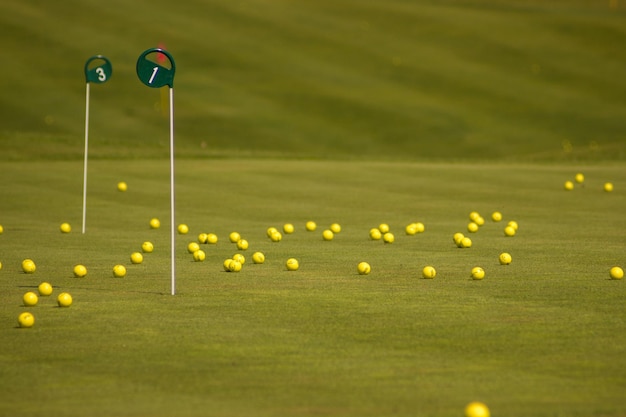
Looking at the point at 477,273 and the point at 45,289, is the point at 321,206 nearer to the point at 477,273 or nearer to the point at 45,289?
the point at 477,273

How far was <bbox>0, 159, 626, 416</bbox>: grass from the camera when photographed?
711 centimetres

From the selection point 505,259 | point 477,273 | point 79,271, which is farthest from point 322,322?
point 505,259

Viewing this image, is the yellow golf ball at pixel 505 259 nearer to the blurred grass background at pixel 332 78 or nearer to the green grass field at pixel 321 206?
the green grass field at pixel 321 206

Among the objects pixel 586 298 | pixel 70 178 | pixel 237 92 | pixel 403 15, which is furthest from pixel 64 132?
pixel 586 298

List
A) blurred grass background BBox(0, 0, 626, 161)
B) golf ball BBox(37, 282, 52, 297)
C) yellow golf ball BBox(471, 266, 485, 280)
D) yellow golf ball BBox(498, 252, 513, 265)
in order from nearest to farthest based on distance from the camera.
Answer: golf ball BBox(37, 282, 52, 297) < yellow golf ball BBox(471, 266, 485, 280) < yellow golf ball BBox(498, 252, 513, 265) < blurred grass background BBox(0, 0, 626, 161)

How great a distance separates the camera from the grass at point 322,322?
280 inches

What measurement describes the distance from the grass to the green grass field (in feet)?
0.12

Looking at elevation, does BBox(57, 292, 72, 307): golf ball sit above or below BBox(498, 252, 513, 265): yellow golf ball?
below

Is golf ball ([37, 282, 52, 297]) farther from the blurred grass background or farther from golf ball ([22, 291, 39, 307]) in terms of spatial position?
the blurred grass background

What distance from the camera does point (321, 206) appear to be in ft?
72.3

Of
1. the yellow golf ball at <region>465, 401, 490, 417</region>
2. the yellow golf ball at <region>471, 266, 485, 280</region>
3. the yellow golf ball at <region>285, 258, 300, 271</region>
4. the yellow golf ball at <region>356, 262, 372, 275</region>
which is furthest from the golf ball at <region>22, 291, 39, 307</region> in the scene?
the yellow golf ball at <region>465, 401, 490, 417</region>

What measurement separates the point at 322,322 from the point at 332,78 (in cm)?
3581

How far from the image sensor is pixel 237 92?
143 ft

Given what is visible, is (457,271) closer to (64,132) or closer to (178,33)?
(64,132)
